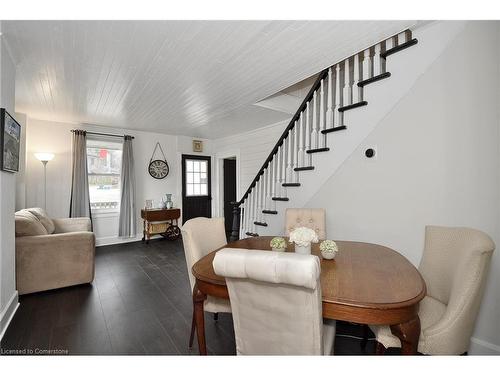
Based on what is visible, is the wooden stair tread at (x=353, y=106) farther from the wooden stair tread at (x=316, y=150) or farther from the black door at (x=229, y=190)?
the black door at (x=229, y=190)

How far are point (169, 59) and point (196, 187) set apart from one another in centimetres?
419

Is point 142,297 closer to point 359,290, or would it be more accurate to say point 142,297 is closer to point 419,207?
point 359,290

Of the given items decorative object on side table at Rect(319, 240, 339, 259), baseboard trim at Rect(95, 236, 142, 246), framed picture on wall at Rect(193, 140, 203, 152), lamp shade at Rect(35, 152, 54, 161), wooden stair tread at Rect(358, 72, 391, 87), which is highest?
framed picture on wall at Rect(193, 140, 203, 152)

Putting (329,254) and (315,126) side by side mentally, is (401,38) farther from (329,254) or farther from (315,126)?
(329,254)

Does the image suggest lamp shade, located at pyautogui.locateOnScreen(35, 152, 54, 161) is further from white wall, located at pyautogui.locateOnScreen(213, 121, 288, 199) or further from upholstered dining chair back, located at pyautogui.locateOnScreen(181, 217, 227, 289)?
upholstered dining chair back, located at pyautogui.locateOnScreen(181, 217, 227, 289)

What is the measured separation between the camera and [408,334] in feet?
3.54

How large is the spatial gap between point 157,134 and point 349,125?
4.65m

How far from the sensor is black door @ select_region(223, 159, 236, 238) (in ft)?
21.1

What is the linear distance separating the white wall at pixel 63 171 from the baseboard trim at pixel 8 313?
8.81ft

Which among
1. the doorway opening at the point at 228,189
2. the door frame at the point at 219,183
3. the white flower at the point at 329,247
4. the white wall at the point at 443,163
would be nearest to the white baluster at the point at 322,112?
the white wall at the point at 443,163

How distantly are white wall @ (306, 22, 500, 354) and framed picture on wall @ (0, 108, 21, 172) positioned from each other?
10.3 feet

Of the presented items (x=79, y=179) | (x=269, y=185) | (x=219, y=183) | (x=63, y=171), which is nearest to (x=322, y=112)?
(x=269, y=185)

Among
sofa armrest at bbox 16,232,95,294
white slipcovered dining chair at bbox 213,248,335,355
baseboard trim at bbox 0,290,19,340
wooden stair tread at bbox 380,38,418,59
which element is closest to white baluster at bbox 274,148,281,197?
wooden stair tread at bbox 380,38,418,59

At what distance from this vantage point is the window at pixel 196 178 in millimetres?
6191
